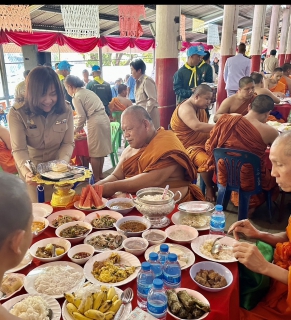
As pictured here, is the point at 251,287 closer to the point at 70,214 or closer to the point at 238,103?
the point at 70,214

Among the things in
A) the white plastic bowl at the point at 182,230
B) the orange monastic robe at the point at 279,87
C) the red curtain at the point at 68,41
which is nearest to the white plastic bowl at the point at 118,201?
the white plastic bowl at the point at 182,230

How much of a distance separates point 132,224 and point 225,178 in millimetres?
1794

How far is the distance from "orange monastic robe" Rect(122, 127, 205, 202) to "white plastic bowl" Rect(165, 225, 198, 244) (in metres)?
0.58

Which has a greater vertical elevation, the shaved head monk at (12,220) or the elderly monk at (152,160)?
the shaved head monk at (12,220)

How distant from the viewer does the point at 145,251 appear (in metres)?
1.58

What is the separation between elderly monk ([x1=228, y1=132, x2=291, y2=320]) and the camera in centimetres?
145

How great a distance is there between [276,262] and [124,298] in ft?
3.15

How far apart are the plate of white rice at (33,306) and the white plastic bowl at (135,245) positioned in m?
0.46

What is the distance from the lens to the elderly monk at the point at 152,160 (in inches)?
91.3

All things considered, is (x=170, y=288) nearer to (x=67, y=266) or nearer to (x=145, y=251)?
(x=145, y=251)

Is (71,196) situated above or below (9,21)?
below

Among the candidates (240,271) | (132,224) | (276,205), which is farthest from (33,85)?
(276,205)

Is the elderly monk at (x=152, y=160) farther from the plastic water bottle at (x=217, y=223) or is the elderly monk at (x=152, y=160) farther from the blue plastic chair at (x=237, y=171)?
the blue plastic chair at (x=237, y=171)

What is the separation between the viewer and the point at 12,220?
2.74ft
